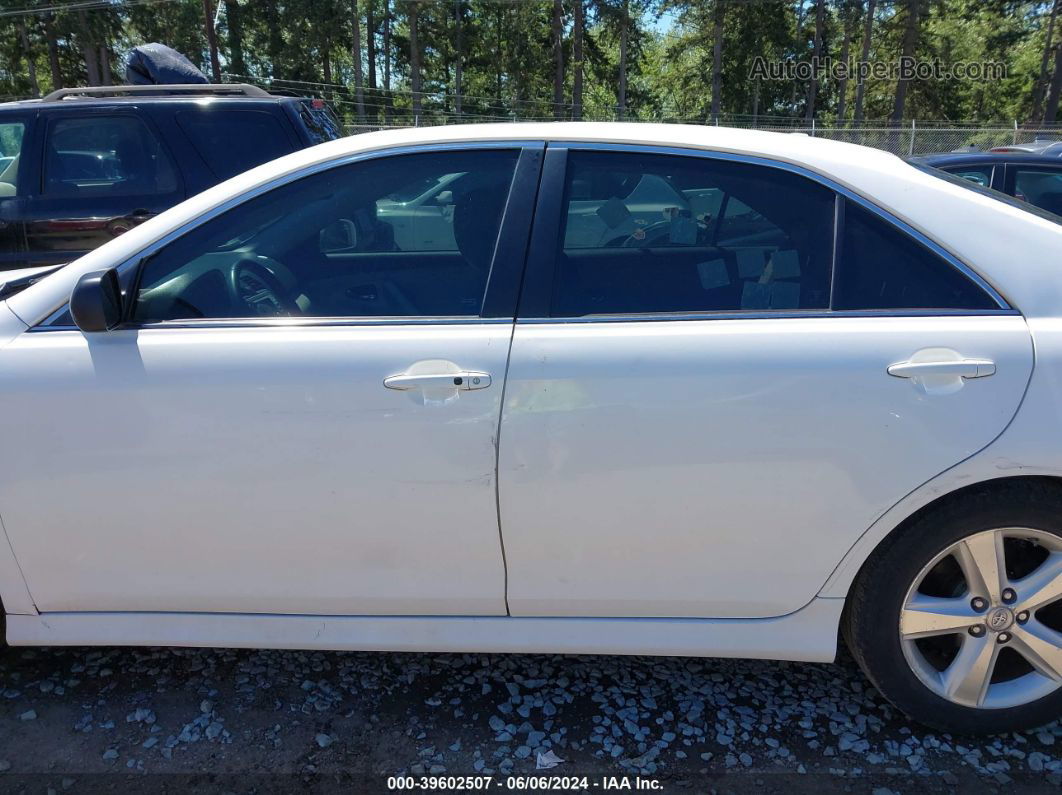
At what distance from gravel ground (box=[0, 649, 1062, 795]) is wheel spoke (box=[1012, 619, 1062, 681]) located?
25cm

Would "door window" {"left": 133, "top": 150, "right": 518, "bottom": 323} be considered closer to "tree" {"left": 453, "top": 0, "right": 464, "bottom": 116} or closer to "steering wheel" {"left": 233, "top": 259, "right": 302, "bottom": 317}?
"steering wheel" {"left": 233, "top": 259, "right": 302, "bottom": 317}

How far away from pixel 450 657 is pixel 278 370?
1.17m

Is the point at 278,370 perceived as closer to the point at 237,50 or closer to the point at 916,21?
the point at 916,21

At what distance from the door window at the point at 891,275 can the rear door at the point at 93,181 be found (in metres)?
4.45

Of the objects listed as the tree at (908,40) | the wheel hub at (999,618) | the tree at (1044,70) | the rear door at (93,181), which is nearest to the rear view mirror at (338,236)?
the wheel hub at (999,618)

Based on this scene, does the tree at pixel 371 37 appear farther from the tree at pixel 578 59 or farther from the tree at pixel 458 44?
the tree at pixel 578 59

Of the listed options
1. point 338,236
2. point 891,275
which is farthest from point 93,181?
point 891,275

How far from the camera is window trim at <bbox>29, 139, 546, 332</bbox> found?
2.15 m

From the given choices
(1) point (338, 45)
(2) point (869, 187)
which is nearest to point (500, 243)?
(2) point (869, 187)

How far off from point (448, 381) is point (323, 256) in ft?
2.19

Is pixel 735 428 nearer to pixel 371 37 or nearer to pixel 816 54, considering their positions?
pixel 816 54

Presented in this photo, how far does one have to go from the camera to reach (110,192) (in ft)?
17.3

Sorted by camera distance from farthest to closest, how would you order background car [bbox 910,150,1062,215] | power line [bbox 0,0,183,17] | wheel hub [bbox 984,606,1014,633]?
power line [bbox 0,0,183,17], background car [bbox 910,150,1062,215], wheel hub [bbox 984,606,1014,633]

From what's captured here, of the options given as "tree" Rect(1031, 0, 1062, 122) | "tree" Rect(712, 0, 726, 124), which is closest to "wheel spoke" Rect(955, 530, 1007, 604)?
"tree" Rect(712, 0, 726, 124)
